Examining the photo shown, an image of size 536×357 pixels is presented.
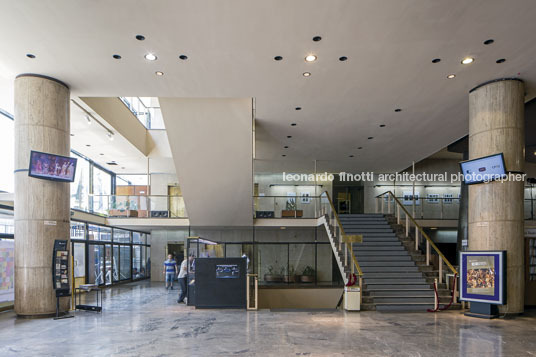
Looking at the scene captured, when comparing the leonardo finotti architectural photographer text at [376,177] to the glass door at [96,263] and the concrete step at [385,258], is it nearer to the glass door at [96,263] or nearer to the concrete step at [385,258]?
the concrete step at [385,258]

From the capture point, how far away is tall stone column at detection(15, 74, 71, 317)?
8.87m

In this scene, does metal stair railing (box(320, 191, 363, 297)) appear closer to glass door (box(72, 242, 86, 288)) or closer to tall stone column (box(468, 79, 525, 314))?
tall stone column (box(468, 79, 525, 314))

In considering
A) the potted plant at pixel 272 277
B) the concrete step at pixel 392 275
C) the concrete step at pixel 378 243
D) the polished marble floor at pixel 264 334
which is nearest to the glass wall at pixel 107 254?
the polished marble floor at pixel 264 334

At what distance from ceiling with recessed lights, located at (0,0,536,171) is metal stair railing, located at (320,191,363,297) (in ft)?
12.2

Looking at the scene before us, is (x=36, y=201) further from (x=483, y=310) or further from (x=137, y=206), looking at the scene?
(x=483, y=310)

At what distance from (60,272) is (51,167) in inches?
90.8

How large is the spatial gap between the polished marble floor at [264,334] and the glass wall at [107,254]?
247 inches

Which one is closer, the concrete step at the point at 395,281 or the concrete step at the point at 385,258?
the concrete step at the point at 395,281

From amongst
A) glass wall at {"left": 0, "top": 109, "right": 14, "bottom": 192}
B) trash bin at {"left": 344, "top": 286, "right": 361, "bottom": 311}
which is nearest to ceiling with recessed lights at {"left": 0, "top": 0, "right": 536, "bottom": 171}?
glass wall at {"left": 0, "top": 109, "right": 14, "bottom": 192}

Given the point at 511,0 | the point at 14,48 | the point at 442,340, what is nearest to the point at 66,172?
the point at 14,48

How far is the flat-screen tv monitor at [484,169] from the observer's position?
9.13 meters

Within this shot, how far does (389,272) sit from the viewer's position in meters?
12.6

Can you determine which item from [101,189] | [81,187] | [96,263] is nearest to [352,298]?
[96,263]

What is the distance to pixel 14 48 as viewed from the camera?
8047 mm
